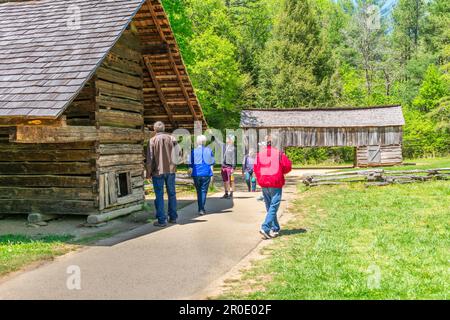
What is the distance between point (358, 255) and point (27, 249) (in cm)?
592

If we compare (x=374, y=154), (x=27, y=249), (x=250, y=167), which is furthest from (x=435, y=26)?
(x=27, y=249)

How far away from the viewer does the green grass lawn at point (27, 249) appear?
770cm

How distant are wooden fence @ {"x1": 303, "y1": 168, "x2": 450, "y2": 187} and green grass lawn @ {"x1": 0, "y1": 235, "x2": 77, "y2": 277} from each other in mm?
13364

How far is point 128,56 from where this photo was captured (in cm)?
1319

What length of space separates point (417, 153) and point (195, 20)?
78.5 feet

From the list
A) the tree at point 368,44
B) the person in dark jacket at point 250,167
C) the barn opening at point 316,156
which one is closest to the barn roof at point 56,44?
the person in dark jacket at point 250,167

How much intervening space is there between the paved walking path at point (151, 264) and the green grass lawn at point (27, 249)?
0.35m

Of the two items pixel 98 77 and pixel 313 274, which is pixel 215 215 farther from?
pixel 313 274

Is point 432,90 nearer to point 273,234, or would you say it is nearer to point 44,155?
point 273,234

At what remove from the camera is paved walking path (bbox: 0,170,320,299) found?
6.20m

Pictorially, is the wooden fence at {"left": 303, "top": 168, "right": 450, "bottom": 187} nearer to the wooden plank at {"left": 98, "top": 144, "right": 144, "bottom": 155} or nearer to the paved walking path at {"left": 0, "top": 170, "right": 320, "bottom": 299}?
the wooden plank at {"left": 98, "top": 144, "right": 144, "bottom": 155}

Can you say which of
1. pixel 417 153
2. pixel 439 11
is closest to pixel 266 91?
pixel 417 153

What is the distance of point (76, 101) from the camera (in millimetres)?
11789

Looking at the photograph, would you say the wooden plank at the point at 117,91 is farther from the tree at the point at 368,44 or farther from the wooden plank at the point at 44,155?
the tree at the point at 368,44
